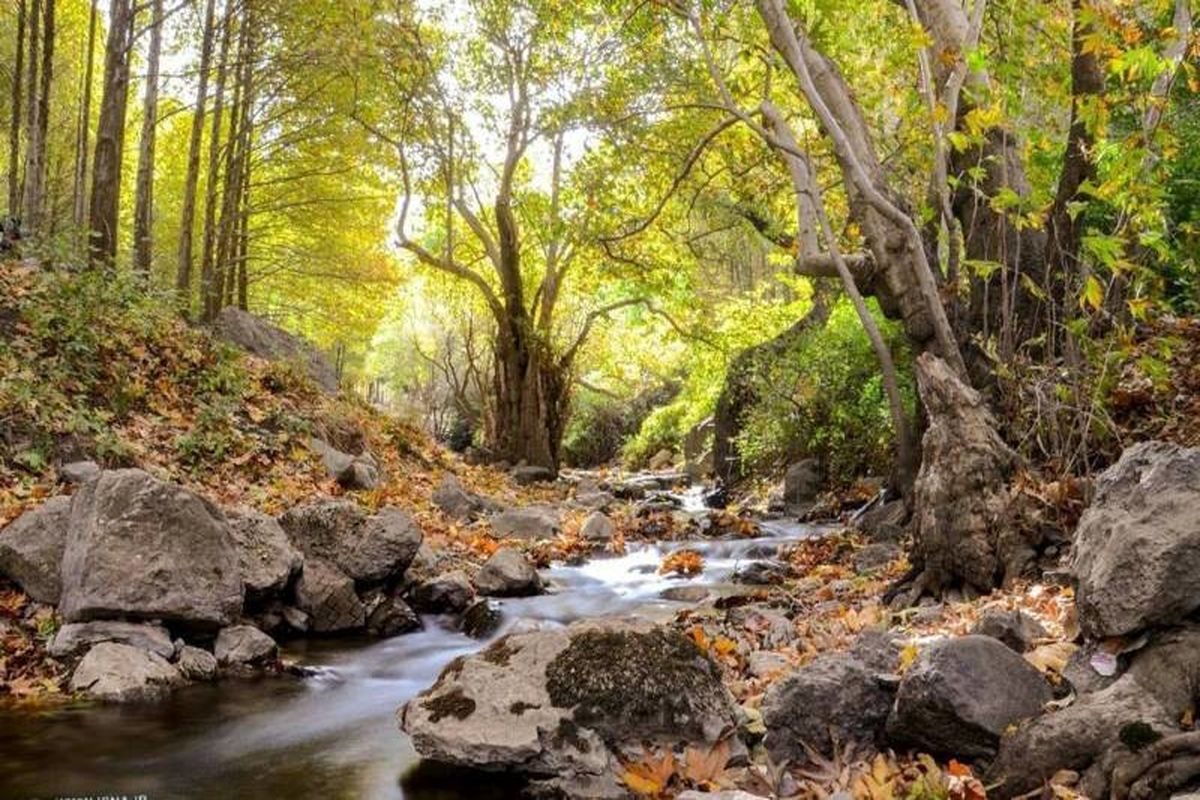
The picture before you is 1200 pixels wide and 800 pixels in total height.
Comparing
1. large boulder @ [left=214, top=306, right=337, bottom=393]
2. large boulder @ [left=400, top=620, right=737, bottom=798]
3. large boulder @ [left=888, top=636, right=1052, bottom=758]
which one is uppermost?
large boulder @ [left=214, top=306, right=337, bottom=393]

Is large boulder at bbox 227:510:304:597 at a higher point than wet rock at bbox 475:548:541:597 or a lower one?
higher

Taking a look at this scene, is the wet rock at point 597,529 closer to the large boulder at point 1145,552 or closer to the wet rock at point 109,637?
the wet rock at point 109,637

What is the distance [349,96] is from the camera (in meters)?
17.9

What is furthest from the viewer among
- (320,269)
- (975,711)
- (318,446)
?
(320,269)

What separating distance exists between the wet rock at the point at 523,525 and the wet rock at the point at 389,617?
3.68 m

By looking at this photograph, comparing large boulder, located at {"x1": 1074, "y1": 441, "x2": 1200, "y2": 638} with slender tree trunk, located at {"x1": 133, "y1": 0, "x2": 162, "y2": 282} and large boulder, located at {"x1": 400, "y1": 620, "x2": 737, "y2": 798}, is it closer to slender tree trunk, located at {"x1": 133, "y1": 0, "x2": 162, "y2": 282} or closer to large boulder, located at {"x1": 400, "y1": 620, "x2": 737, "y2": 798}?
large boulder, located at {"x1": 400, "y1": 620, "x2": 737, "y2": 798}

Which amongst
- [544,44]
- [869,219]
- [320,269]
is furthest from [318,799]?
[320,269]

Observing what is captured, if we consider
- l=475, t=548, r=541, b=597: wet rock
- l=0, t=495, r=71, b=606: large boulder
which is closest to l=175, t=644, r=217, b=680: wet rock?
l=0, t=495, r=71, b=606: large boulder

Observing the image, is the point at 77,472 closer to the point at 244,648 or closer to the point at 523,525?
the point at 244,648

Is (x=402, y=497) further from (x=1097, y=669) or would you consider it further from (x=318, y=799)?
(x=1097, y=669)

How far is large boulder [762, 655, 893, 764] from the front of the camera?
12.8ft

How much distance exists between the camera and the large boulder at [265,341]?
14.7m

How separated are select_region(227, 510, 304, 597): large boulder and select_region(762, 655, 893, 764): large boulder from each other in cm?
452

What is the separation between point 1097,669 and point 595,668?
7.34 ft
